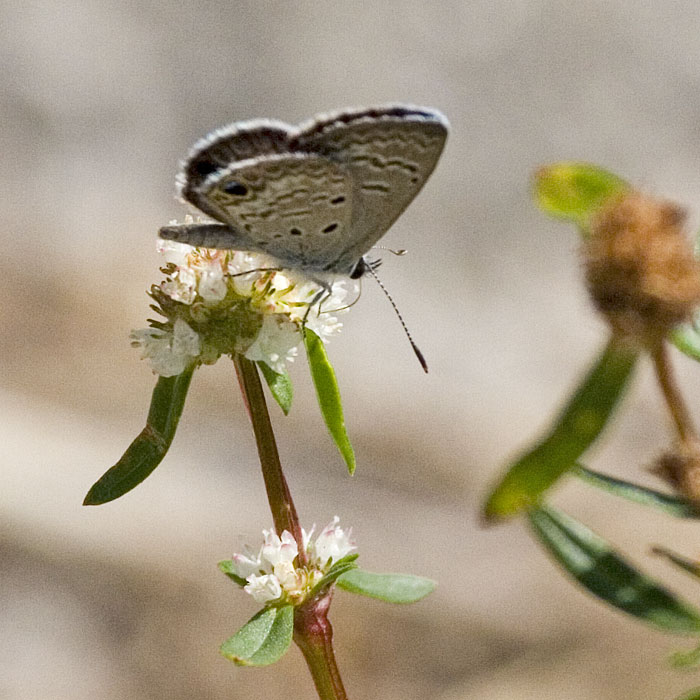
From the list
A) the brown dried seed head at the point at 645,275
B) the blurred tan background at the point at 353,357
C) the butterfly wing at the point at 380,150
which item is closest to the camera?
the brown dried seed head at the point at 645,275

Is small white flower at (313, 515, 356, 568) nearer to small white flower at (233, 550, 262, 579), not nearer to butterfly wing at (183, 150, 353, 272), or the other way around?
small white flower at (233, 550, 262, 579)

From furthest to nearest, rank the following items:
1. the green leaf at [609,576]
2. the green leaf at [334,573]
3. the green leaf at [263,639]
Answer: the green leaf at [334,573], the green leaf at [263,639], the green leaf at [609,576]

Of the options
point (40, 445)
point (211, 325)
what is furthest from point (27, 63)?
point (211, 325)

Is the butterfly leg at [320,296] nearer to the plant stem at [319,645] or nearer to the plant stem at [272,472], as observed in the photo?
the plant stem at [272,472]

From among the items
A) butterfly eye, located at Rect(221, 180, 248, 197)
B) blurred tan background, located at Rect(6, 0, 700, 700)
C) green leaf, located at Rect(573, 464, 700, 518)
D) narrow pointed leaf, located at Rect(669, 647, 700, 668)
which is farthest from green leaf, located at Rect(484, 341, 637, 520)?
blurred tan background, located at Rect(6, 0, 700, 700)

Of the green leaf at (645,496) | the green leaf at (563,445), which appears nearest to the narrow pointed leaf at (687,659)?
the green leaf at (645,496)

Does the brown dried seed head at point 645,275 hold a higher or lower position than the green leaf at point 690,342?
higher

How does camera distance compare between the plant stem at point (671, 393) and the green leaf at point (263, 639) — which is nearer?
the plant stem at point (671, 393)
